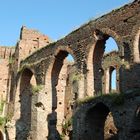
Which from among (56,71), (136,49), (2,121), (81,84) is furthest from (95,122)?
(2,121)

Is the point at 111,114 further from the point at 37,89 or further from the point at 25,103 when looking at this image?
the point at 25,103

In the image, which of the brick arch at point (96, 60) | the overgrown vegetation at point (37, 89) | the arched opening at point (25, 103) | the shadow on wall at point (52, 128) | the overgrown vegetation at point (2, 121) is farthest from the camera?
the overgrown vegetation at point (2, 121)

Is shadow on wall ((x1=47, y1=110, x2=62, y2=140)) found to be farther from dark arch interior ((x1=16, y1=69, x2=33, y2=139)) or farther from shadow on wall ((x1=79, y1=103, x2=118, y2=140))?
shadow on wall ((x1=79, y1=103, x2=118, y2=140))

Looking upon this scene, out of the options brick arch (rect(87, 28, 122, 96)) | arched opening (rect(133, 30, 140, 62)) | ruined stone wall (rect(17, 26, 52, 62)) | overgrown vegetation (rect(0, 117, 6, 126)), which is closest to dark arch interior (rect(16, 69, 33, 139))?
overgrown vegetation (rect(0, 117, 6, 126))

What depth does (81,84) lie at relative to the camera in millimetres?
22688

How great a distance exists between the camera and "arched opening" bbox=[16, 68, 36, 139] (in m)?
27.9

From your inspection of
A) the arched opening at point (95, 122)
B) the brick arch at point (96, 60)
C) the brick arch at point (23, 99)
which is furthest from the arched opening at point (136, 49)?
the brick arch at point (23, 99)

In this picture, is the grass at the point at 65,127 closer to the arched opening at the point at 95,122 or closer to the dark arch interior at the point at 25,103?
the dark arch interior at the point at 25,103

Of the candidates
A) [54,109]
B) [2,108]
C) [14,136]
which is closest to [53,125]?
[54,109]

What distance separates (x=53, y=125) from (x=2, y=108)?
283 inches

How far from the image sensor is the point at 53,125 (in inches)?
1006

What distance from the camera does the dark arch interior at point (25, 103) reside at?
27859mm

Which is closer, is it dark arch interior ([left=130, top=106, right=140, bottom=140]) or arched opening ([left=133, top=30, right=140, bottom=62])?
dark arch interior ([left=130, top=106, right=140, bottom=140])

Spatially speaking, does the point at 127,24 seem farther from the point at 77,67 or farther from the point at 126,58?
the point at 77,67
